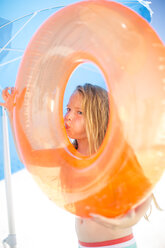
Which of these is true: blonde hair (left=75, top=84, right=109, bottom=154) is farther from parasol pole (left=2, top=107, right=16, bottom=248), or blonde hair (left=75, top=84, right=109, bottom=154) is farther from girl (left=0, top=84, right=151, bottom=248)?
parasol pole (left=2, top=107, right=16, bottom=248)

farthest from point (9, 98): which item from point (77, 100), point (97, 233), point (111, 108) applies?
point (97, 233)

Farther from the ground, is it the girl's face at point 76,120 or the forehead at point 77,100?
the forehead at point 77,100

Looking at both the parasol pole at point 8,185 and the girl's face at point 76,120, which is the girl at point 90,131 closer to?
the girl's face at point 76,120

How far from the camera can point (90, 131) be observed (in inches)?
58.5

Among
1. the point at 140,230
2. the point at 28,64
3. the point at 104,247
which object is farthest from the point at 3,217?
the point at 28,64

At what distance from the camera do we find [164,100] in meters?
1.14

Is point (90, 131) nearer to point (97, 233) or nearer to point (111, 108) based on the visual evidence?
point (111, 108)

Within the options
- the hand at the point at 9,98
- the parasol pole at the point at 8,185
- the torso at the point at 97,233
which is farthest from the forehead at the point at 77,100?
the torso at the point at 97,233

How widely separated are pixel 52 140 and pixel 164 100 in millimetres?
521

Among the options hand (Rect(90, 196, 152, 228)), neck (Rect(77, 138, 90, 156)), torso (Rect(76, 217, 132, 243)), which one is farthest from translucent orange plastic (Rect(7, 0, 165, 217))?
torso (Rect(76, 217, 132, 243))

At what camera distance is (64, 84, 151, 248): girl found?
1465 mm

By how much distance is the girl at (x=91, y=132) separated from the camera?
4.81 feet

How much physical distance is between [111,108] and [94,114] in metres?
0.35

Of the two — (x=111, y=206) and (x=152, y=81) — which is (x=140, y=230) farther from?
(x=152, y=81)
